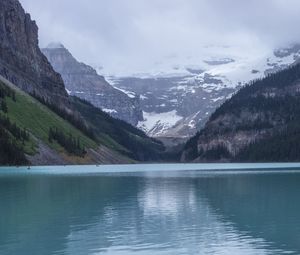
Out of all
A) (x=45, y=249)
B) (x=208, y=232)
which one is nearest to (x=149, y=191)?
(x=208, y=232)

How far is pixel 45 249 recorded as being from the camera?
47.4m

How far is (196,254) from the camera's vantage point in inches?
1764

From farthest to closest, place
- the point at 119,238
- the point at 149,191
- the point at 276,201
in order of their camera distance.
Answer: the point at 149,191 < the point at 276,201 < the point at 119,238

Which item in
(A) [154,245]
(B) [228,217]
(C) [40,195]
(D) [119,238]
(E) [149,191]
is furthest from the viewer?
(E) [149,191]

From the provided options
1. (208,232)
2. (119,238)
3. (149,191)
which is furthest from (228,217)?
(149,191)

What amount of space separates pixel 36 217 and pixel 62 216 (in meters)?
2.75

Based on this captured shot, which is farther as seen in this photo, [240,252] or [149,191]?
[149,191]

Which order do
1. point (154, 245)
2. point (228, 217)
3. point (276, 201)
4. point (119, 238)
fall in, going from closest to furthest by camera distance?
point (154, 245), point (119, 238), point (228, 217), point (276, 201)

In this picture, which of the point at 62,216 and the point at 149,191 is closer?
the point at 62,216

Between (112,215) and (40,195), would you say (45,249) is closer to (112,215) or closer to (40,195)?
(112,215)

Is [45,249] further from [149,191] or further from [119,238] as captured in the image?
[149,191]

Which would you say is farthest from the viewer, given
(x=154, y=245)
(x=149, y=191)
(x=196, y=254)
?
(x=149, y=191)

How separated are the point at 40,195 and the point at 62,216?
29791 mm

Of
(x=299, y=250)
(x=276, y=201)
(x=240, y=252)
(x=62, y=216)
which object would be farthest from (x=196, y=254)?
(x=276, y=201)
